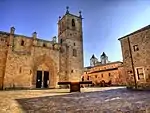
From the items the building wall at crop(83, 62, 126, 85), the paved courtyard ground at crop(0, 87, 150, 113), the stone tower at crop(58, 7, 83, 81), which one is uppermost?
the stone tower at crop(58, 7, 83, 81)

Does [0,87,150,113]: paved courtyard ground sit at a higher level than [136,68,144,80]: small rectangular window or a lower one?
lower

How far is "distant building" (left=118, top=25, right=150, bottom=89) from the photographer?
527 inches

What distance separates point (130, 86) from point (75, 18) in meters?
21.4

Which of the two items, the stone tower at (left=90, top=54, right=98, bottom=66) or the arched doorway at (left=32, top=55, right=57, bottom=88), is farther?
the stone tower at (left=90, top=54, right=98, bottom=66)

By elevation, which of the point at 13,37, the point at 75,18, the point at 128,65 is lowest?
the point at 128,65

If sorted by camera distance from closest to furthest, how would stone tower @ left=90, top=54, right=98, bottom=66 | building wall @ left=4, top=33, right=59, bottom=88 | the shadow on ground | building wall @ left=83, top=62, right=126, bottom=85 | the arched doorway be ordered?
1. the shadow on ground
2. building wall @ left=4, top=33, right=59, bottom=88
3. the arched doorway
4. building wall @ left=83, top=62, right=126, bottom=85
5. stone tower @ left=90, top=54, right=98, bottom=66

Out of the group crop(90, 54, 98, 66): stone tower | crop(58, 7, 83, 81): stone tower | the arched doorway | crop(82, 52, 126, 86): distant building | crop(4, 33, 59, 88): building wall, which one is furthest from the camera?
crop(90, 54, 98, 66): stone tower

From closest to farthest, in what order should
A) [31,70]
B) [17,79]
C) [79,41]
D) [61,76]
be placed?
[17,79] → [31,70] → [61,76] → [79,41]

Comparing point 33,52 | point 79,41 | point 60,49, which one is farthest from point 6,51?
point 79,41

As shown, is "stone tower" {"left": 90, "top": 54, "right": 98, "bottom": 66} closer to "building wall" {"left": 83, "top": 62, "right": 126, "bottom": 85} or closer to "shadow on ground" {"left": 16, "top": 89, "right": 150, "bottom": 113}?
"building wall" {"left": 83, "top": 62, "right": 126, "bottom": 85}

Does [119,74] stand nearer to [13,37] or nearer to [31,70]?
[31,70]

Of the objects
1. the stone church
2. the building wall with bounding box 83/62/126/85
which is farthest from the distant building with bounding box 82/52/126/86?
the stone church

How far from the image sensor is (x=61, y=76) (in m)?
25.5

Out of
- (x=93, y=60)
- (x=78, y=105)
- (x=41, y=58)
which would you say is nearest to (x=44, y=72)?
(x=41, y=58)
